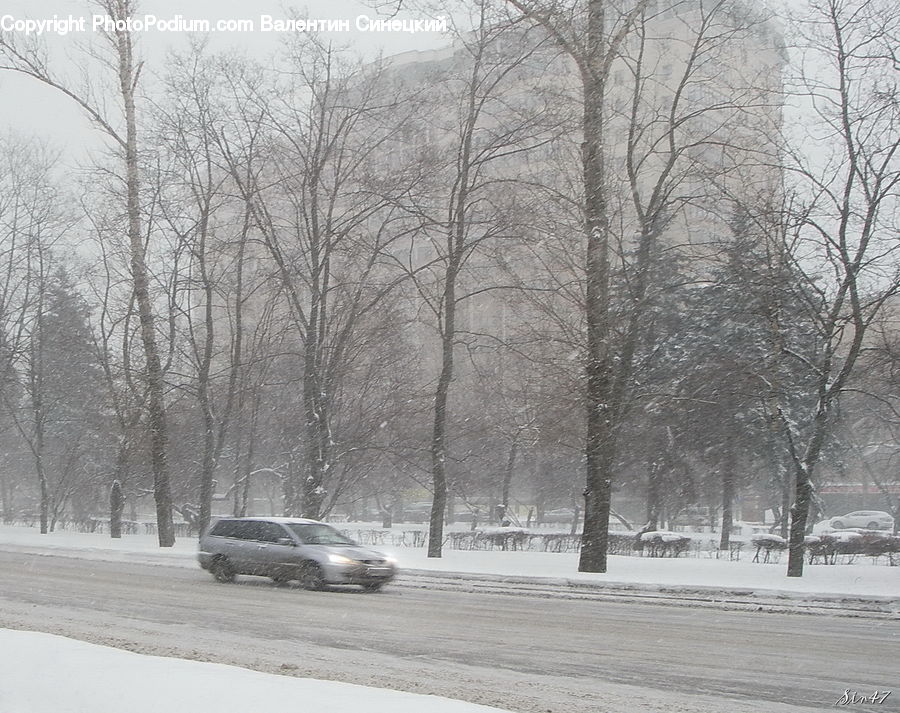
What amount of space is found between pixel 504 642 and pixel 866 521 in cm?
5299

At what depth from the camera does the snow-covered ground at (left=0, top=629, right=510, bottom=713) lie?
6621 mm

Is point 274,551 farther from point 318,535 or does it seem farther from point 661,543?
point 661,543

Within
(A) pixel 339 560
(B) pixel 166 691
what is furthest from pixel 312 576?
(B) pixel 166 691

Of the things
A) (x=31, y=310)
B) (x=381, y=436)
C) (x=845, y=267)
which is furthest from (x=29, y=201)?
(x=845, y=267)

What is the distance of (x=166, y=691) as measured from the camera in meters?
6.98

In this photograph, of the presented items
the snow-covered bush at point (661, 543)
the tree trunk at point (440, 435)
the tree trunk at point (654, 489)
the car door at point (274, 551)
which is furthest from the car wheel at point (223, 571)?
the tree trunk at point (654, 489)

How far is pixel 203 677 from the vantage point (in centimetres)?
747

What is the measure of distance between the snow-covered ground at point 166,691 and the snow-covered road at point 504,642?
1.14 metres

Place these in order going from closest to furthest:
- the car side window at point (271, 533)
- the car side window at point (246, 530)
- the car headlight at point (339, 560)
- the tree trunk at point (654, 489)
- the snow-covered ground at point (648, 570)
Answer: the car headlight at point (339, 560) < the snow-covered ground at point (648, 570) < the car side window at point (271, 533) < the car side window at point (246, 530) < the tree trunk at point (654, 489)

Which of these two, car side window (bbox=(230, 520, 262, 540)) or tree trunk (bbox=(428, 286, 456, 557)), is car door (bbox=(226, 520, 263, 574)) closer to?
car side window (bbox=(230, 520, 262, 540))

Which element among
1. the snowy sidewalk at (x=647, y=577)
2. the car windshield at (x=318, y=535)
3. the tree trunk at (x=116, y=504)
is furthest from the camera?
the tree trunk at (x=116, y=504)

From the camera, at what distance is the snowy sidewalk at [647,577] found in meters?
17.8

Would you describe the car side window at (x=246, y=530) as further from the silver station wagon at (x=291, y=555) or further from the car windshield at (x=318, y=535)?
the car windshield at (x=318, y=535)

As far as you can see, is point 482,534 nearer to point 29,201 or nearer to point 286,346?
point 286,346
